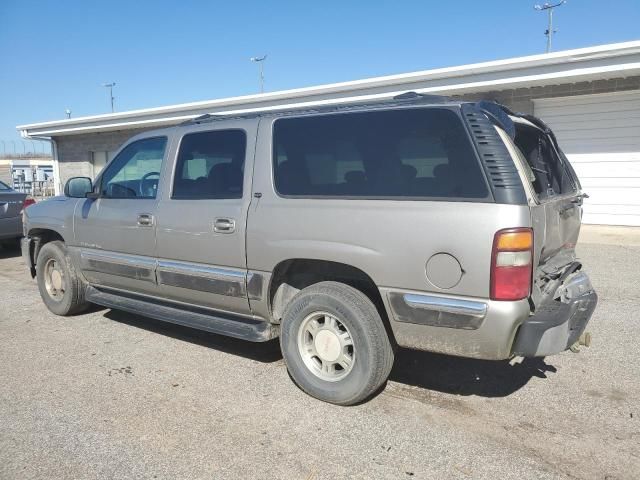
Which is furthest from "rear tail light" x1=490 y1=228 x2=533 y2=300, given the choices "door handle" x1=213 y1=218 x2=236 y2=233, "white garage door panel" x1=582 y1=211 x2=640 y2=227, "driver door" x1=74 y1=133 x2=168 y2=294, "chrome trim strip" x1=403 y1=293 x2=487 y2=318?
"white garage door panel" x1=582 y1=211 x2=640 y2=227

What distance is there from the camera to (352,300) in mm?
3342

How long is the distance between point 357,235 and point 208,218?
4.37 feet

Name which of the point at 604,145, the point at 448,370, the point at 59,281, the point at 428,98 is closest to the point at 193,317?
the point at 448,370

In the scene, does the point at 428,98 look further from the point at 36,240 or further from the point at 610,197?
the point at 610,197

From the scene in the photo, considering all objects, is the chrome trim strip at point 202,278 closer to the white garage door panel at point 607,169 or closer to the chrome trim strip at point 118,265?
the chrome trim strip at point 118,265

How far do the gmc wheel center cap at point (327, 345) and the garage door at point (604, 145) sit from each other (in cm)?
960

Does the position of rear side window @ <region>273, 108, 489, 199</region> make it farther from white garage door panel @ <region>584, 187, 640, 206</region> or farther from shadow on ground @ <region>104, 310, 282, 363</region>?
white garage door panel @ <region>584, 187, 640, 206</region>

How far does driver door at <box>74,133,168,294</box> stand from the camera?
4.50 m

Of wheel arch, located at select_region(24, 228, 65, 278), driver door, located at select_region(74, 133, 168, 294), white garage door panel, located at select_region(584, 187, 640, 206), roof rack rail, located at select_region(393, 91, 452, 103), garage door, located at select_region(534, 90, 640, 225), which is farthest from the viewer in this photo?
white garage door panel, located at select_region(584, 187, 640, 206)

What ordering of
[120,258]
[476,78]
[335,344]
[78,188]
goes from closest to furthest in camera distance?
[335,344], [120,258], [78,188], [476,78]

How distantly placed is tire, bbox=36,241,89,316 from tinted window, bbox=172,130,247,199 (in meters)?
1.91

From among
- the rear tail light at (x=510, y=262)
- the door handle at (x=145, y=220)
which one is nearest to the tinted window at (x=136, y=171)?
the door handle at (x=145, y=220)

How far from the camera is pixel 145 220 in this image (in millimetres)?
4430

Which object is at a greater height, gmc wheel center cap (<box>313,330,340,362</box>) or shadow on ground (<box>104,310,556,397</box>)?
gmc wheel center cap (<box>313,330,340,362</box>)
